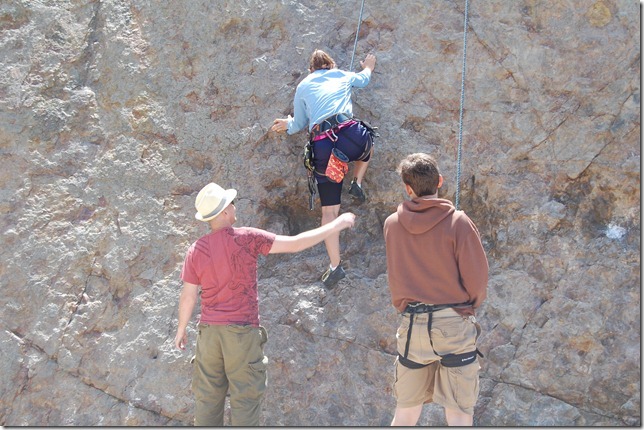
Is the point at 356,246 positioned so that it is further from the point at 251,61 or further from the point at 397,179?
the point at 251,61

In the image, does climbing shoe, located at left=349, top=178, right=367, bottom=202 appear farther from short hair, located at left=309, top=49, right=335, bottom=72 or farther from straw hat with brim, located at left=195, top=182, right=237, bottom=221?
straw hat with brim, located at left=195, top=182, right=237, bottom=221

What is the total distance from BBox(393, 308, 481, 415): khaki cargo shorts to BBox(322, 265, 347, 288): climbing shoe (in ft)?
4.80

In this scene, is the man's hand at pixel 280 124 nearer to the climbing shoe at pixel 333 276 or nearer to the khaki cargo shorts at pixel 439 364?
the climbing shoe at pixel 333 276

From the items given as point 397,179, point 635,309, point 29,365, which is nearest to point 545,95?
point 397,179

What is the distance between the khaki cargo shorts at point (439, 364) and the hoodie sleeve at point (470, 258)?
211 millimetres

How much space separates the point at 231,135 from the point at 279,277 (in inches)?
51.9

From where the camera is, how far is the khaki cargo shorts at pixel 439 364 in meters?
3.96

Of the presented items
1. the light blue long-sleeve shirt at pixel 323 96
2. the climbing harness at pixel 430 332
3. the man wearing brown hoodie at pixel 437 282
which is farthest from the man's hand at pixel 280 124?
the climbing harness at pixel 430 332

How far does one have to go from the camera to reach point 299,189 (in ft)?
20.1

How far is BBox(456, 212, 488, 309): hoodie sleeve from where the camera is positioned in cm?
385

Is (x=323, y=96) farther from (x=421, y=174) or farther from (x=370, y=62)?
(x=421, y=174)

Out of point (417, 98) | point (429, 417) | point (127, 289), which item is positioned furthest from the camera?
point (417, 98)

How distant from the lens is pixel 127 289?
573 cm

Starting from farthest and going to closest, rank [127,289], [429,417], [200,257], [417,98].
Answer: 1. [417,98]
2. [127,289]
3. [429,417]
4. [200,257]
